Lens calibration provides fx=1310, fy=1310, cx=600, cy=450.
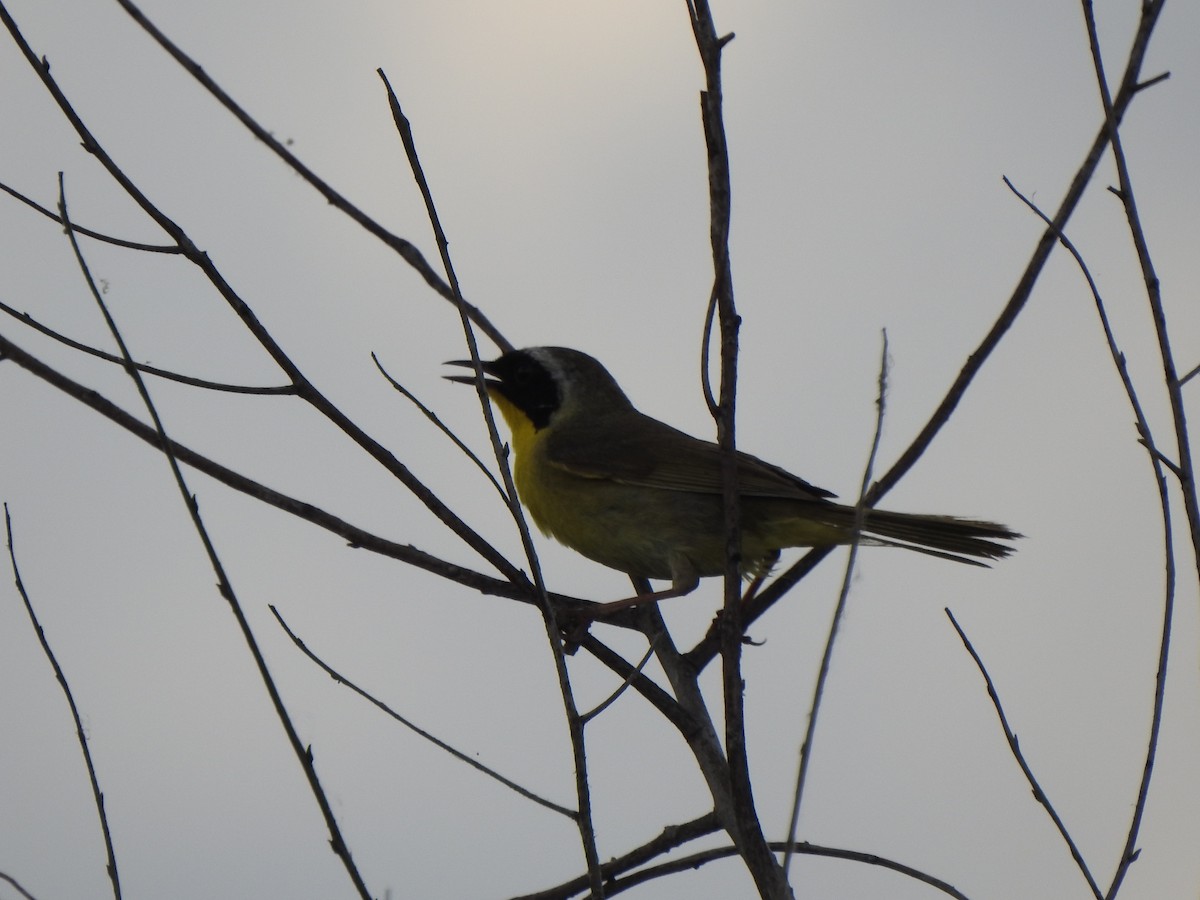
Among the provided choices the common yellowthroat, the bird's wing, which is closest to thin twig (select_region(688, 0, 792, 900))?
the common yellowthroat

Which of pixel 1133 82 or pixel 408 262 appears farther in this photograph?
pixel 408 262

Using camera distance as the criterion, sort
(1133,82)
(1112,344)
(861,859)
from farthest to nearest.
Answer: (861,859), (1133,82), (1112,344)

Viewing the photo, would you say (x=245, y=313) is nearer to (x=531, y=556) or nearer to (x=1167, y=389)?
(x=531, y=556)

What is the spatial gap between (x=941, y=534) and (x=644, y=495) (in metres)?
1.37

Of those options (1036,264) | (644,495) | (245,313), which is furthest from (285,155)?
(644,495)

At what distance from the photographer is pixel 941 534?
14.9ft

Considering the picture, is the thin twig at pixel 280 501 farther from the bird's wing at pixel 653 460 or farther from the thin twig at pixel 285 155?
the bird's wing at pixel 653 460

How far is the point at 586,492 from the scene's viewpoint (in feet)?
18.5

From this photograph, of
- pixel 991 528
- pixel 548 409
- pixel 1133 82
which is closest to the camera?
pixel 1133 82

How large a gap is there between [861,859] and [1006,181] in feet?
5.65

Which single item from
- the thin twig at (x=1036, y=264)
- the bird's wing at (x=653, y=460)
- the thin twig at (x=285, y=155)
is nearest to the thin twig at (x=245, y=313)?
the thin twig at (x=285, y=155)

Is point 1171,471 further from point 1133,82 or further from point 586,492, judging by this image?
point 586,492

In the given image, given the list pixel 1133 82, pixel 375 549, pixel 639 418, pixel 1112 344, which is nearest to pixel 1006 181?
pixel 1133 82

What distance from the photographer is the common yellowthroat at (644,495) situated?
4.70 meters
